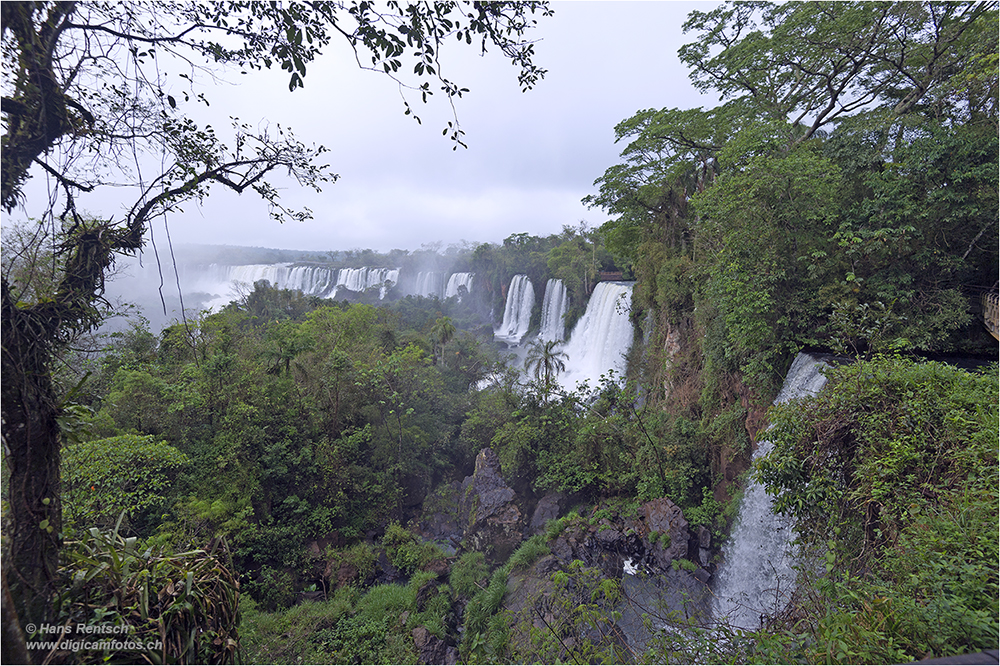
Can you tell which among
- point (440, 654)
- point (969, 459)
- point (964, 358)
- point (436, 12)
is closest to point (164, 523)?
point (440, 654)

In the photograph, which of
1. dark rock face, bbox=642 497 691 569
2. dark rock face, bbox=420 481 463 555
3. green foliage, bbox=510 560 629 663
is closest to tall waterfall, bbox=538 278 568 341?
dark rock face, bbox=420 481 463 555

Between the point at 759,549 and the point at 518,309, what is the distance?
26.7m

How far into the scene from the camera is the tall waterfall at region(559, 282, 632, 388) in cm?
1925

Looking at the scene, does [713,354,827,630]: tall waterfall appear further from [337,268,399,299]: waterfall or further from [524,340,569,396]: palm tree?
[337,268,399,299]: waterfall

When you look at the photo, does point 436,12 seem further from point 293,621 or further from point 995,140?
point 293,621

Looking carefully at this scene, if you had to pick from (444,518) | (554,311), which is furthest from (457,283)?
(444,518)

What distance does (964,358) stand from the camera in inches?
258

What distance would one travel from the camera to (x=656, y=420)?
11.4 m

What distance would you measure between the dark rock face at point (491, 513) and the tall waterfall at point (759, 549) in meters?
5.15

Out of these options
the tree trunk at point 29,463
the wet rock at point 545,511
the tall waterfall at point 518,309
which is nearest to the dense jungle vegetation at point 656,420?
the tree trunk at point 29,463

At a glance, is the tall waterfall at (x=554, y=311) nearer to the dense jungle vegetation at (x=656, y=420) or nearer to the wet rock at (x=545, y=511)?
the dense jungle vegetation at (x=656, y=420)

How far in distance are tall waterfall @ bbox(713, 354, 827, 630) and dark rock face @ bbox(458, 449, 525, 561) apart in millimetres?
5148

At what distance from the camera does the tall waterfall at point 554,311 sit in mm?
27013

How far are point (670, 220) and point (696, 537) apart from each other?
10.4m
